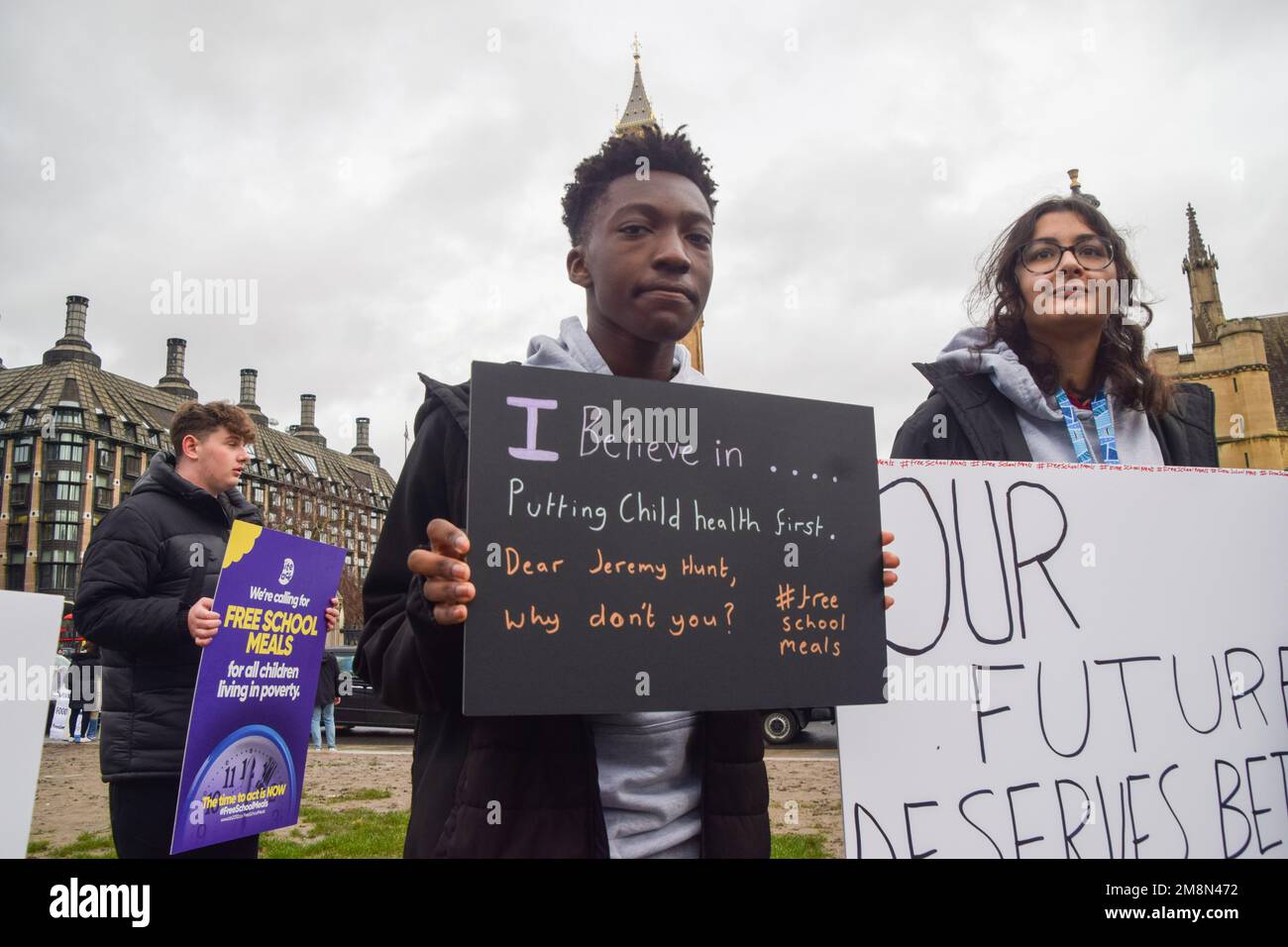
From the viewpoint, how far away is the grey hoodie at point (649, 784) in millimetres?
1709

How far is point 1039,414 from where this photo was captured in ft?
8.35

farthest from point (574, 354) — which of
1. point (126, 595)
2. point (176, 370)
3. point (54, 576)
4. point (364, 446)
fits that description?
point (364, 446)

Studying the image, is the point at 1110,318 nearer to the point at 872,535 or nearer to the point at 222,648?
the point at 872,535

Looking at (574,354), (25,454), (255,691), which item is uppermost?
(25,454)

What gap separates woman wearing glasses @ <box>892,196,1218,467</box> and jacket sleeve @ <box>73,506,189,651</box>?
8.25ft

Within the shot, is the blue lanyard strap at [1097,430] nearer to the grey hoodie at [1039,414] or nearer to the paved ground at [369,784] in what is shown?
the grey hoodie at [1039,414]

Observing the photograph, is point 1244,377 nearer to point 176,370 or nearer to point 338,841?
point 338,841

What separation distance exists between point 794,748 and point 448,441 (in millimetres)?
10883

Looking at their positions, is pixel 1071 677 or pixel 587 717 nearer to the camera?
pixel 587 717

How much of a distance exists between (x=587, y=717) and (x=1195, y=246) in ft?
187

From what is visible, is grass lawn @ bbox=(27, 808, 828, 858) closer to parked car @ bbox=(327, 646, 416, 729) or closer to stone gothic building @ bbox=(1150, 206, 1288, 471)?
parked car @ bbox=(327, 646, 416, 729)

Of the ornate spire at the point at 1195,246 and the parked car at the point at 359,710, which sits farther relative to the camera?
the ornate spire at the point at 1195,246

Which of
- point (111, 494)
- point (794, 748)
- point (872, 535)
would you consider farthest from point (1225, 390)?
point (111, 494)

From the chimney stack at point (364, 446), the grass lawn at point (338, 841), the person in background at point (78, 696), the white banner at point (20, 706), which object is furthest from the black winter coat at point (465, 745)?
the chimney stack at point (364, 446)
